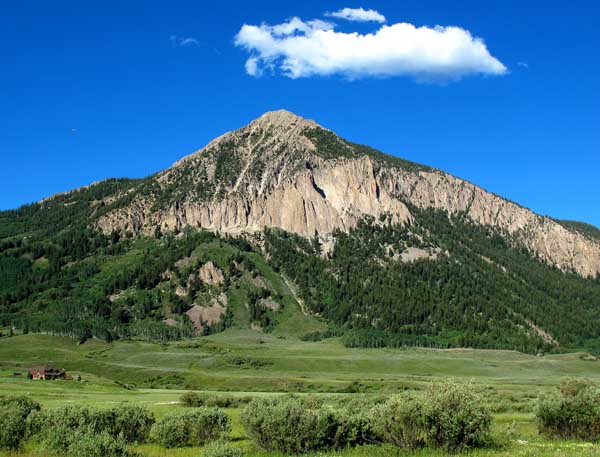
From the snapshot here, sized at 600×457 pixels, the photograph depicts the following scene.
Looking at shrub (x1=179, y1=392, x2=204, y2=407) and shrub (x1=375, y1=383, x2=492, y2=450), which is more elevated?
shrub (x1=375, y1=383, x2=492, y2=450)

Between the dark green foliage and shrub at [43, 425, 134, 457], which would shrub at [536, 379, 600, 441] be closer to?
shrub at [43, 425, 134, 457]

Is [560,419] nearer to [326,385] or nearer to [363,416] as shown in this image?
[363,416]

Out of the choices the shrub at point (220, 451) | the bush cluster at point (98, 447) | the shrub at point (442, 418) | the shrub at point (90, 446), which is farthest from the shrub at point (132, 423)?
the shrub at point (442, 418)

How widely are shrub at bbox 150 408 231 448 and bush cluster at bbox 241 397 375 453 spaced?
4219 millimetres

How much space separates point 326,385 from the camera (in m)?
114

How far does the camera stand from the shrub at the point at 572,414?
34781 millimetres

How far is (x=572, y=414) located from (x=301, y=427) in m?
16.8

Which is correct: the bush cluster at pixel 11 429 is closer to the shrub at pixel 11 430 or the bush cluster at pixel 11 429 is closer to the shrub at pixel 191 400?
the shrub at pixel 11 430

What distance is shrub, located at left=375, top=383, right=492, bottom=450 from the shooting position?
96.6 ft

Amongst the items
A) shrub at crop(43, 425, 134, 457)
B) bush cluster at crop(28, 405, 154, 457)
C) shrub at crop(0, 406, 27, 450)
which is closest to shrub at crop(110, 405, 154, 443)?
bush cluster at crop(28, 405, 154, 457)

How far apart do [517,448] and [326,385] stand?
280 feet

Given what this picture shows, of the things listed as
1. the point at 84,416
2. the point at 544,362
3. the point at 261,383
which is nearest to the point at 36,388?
the point at 261,383

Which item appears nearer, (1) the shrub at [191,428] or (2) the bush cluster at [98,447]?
(2) the bush cluster at [98,447]

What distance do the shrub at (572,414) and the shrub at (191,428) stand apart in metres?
19.9
